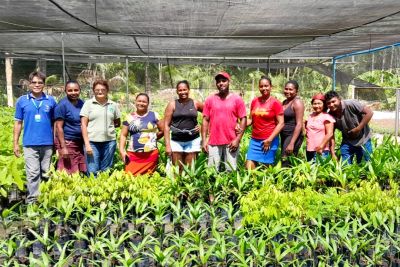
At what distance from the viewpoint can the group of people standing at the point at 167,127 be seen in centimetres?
432

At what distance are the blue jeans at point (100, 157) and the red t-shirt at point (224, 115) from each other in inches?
44.4

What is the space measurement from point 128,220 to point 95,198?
0.34 meters

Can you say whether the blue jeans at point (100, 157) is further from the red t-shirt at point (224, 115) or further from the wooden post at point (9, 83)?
the wooden post at point (9, 83)

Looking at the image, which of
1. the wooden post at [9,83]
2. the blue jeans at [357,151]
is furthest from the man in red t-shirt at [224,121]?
the wooden post at [9,83]

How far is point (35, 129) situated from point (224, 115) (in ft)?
6.52

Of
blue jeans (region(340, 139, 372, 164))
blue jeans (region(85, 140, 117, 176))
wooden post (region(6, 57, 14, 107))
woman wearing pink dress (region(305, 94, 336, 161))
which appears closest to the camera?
blue jeans (region(85, 140, 117, 176))

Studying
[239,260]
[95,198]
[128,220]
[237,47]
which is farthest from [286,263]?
[237,47]

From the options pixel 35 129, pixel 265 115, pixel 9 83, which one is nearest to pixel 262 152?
pixel 265 115

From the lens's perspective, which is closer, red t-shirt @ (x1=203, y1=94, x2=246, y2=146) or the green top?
the green top

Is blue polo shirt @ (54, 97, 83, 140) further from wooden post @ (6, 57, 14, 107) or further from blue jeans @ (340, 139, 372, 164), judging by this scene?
wooden post @ (6, 57, 14, 107)

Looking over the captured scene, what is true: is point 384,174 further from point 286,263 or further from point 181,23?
point 181,23

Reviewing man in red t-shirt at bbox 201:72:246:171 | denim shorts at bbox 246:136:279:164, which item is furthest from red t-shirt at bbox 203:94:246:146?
denim shorts at bbox 246:136:279:164

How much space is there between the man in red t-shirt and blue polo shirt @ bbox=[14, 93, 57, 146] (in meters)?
1.70

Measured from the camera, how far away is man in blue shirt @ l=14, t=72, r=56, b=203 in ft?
14.1
